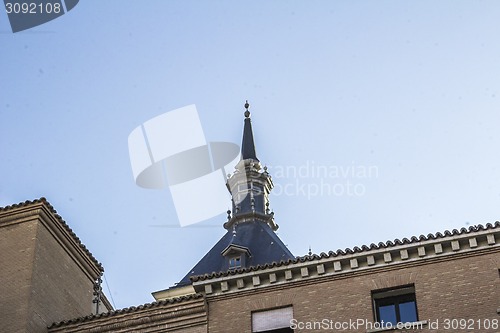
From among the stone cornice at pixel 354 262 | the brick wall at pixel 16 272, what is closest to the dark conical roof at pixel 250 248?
the brick wall at pixel 16 272

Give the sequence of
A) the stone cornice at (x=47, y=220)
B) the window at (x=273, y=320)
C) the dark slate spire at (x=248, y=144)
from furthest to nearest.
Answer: the dark slate spire at (x=248, y=144) → the stone cornice at (x=47, y=220) → the window at (x=273, y=320)

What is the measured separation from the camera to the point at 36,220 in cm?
2823

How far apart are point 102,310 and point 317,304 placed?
936 cm

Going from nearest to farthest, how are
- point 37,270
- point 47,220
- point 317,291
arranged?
point 317,291 < point 37,270 < point 47,220

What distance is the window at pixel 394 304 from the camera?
79.8ft

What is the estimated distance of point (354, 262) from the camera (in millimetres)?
24812

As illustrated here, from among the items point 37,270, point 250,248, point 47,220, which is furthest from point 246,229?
point 37,270

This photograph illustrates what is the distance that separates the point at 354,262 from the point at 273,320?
2404mm

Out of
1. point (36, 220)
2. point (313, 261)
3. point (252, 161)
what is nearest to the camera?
point (313, 261)

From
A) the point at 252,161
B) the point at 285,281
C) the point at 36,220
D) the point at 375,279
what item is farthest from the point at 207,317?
the point at 252,161

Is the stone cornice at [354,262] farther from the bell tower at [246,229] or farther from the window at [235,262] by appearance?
the window at [235,262]

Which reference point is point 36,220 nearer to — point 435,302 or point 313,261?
point 313,261

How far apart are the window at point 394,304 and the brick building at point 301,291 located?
24 millimetres
